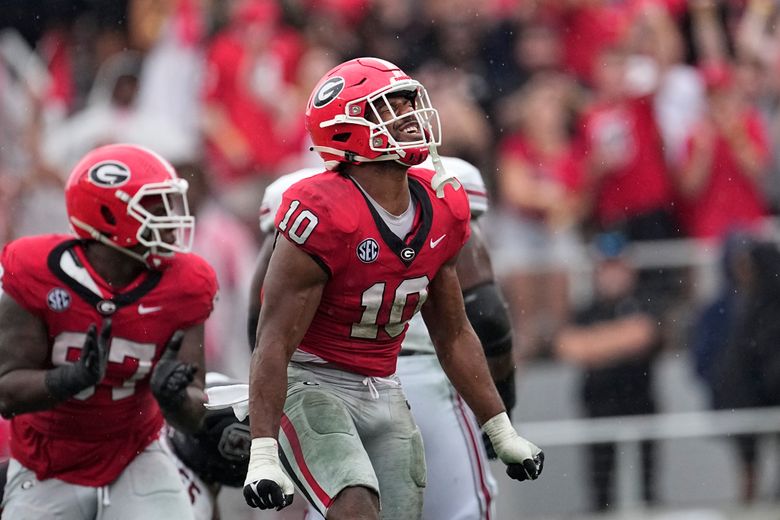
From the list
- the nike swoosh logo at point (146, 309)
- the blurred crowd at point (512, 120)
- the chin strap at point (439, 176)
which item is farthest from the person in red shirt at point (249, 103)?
the chin strap at point (439, 176)

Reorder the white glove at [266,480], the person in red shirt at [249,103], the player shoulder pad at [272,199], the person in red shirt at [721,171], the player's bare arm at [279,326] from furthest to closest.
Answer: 1. the person in red shirt at [249,103]
2. the person in red shirt at [721,171]
3. the player shoulder pad at [272,199]
4. the player's bare arm at [279,326]
5. the white glove at [266,480]

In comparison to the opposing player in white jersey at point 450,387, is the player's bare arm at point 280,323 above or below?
above

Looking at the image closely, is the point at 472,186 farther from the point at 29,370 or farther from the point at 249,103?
the point at 249,103

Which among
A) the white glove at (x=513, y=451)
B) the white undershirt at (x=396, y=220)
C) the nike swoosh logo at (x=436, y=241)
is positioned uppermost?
the white undershirt at (x=396, y=220)

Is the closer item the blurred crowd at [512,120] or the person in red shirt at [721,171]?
the blurred crowd at [512,120]

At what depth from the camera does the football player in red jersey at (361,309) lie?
203 inches

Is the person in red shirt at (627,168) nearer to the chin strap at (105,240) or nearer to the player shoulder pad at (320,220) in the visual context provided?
the chin strap at (105,240)

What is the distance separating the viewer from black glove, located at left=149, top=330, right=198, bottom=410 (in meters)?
5.73

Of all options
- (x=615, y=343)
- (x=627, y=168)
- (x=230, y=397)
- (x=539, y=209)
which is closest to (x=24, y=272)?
(x=230, y=397)

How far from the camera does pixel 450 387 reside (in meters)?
6.61

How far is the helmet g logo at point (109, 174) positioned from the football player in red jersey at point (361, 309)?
95 centimetres

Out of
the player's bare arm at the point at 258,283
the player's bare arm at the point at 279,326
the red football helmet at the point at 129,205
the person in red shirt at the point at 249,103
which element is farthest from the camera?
the person in red shirt at the point at 249,103

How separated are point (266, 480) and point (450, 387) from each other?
5.91 ft

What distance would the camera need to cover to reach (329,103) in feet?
17.6
